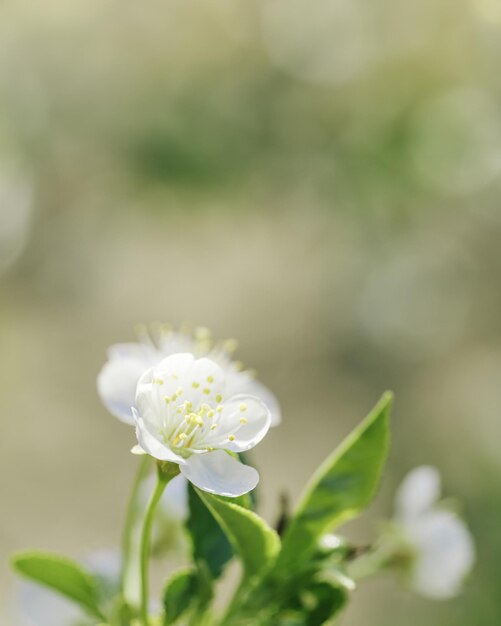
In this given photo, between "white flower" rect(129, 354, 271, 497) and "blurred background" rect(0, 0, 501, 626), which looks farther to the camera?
"blurred background" rect(0, 0, 501, 626)

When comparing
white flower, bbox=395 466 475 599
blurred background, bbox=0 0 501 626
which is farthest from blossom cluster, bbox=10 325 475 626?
blurred background, bbox=0 0 501 626

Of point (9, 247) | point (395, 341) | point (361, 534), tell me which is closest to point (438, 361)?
point (395, 341)

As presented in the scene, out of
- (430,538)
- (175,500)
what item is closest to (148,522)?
(175,500)

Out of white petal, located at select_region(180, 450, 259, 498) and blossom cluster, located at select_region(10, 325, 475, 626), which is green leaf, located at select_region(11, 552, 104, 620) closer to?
blossom cluster, located at select_region(10, 325, 475, 626)

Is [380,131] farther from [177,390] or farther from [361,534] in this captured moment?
[177,390]

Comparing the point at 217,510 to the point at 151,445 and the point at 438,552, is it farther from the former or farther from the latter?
the point at 438,552

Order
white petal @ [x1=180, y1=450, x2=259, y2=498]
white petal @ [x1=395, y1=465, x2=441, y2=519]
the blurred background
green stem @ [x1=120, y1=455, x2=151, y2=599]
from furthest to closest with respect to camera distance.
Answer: the blurred background
white petal @ [x1=395, y1=465, x2=441, y2=519]
green stem @ [x1=120, y1=455, x2=151, y2=599]
white petal @ [x1=180, y1=450, x2=259, y2=498]
